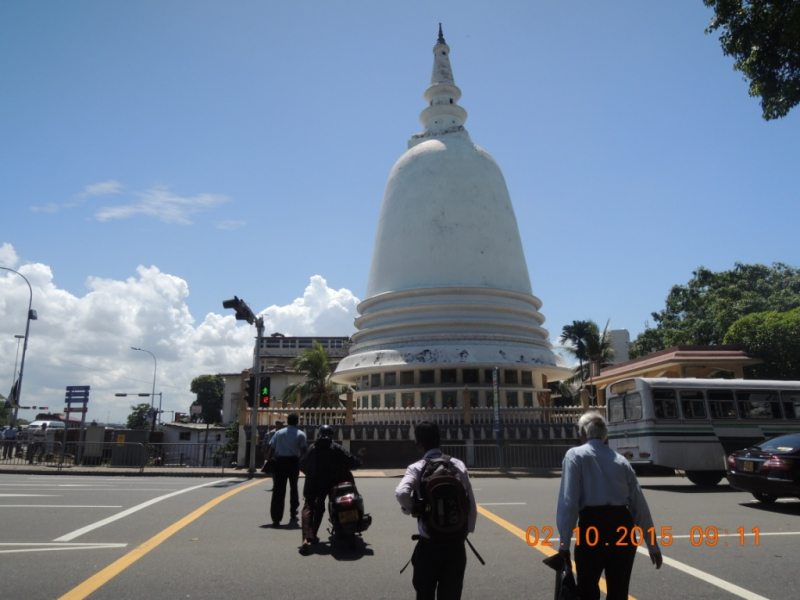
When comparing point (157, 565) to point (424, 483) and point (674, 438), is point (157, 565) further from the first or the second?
point (674, 438)

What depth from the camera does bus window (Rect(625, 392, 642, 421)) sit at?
1580 cm

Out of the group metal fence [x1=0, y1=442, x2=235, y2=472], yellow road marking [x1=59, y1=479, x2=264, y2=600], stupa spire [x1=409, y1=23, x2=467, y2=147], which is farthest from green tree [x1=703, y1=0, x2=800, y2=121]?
stupa spire [x1=409, y1=23, x2=467, y2=147]

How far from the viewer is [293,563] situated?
675 cm

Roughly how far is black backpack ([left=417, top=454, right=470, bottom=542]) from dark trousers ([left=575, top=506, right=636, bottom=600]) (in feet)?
2.77

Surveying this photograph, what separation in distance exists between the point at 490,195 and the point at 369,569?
22772 millimetres

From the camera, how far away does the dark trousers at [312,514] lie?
24.4 feet

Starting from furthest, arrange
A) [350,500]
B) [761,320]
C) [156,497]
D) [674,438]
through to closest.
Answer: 1. [761,320]
2. [674,438]
3. [156,497]
4. [350,500]

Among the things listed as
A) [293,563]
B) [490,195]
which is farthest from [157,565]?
[490,195]

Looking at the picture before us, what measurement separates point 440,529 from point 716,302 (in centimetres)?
4164

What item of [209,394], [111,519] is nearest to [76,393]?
[111,519]

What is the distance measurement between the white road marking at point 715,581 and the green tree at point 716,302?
34.6 m

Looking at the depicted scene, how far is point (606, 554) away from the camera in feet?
14.0

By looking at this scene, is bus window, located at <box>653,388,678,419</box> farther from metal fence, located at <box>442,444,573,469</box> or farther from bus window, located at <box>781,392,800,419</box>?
metal fence, located at <box>442,444,573,469</box>

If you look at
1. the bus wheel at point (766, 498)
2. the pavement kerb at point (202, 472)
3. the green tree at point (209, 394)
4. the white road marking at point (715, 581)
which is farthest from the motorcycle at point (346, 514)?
the green tree at point (209, 394)
